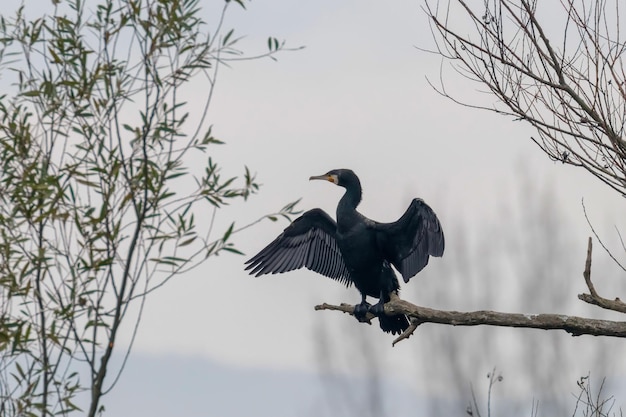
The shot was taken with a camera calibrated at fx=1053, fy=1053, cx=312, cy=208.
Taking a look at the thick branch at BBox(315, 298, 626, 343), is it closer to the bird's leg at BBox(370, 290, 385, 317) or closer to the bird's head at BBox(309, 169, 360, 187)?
the bird's leg at BBox(370, 290, 385, 317)

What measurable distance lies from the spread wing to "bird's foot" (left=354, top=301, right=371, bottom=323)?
1.00 feet

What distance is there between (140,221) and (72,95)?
0.56m

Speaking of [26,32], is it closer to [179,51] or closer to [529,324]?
[179,51]

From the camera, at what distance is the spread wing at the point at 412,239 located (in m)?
6.34

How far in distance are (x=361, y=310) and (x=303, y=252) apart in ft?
3.52

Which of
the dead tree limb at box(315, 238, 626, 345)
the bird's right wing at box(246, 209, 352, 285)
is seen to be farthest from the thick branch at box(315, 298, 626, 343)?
the bird's right wing at box(246, 209, 352, 285)

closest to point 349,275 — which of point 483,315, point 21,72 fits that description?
point 483,315

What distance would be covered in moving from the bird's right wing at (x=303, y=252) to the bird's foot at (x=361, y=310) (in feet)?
2.60

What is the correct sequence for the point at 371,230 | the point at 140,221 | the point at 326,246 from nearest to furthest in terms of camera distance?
1. the point at 140,221
2. the point at 371,230
3. the point at 326,246

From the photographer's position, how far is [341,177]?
22.7 ft

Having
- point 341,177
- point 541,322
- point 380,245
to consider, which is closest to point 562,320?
point 541,322

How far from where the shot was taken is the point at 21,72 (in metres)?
4.18

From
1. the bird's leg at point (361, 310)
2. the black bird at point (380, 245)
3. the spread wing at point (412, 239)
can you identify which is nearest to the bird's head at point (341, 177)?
the black bird at point (380, 245)

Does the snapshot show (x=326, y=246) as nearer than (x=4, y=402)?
No
